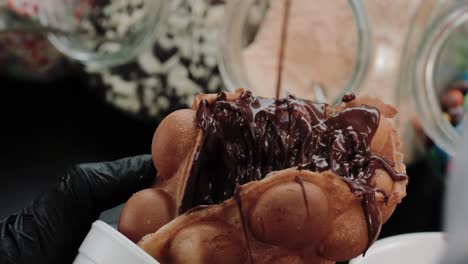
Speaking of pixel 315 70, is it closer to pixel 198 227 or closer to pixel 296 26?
pixel 296 26

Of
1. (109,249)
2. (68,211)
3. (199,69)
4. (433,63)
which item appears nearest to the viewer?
(109,249)

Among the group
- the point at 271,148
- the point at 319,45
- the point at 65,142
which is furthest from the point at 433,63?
the point at 65,142

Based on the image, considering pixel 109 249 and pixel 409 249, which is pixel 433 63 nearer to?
pixel 409 249

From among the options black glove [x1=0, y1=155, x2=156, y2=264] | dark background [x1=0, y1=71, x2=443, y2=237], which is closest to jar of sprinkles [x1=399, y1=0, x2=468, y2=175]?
dark background [x1=0, y1=71, x2=443, y2=237]

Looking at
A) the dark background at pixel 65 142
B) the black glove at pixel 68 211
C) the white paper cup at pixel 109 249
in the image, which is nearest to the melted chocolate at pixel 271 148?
the white paper cup at pixel 109 249

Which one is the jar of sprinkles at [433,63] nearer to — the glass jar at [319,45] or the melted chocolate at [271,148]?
the glass jar at [319,45]

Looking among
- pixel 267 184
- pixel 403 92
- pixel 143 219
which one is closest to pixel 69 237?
pixel 143 219

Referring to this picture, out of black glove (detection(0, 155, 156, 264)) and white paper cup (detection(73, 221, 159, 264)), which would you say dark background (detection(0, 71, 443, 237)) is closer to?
black glove (detection(0, 155, 156, 264))
